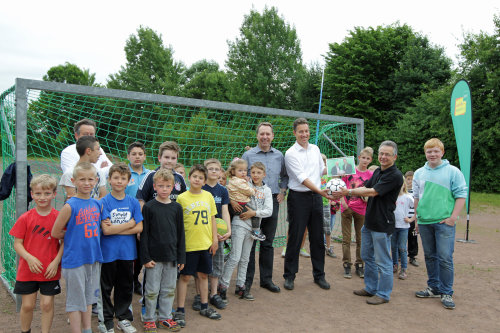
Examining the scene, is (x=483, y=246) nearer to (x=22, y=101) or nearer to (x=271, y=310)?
(x=271, y=310)

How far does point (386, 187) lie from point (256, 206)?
1.41 metres

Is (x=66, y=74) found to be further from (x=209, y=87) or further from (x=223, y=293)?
(x=223, y=293)

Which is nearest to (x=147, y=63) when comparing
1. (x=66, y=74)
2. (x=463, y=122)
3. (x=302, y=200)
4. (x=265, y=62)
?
(x=265, y=62)

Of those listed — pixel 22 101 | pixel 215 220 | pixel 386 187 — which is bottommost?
pixel 215 220

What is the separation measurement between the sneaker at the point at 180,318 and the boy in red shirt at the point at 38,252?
104cm

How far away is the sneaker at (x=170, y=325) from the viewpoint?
320cm

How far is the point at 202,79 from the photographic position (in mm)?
31219

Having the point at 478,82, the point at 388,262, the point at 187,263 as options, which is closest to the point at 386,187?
the point at 388,262

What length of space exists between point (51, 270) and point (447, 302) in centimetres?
387

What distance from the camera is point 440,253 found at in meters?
4.00

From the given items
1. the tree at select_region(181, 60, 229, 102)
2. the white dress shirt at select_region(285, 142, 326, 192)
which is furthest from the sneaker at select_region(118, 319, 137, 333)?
the tree at select_region(181, 60, 229, 102)

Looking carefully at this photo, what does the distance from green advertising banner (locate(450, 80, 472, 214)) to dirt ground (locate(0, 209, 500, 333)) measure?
7.86 feet

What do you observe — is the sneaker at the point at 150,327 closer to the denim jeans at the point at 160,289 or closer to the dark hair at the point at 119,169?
the denim jeans at the point at 160,289

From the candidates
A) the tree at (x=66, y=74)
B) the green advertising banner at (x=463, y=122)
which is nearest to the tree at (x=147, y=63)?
the tree at (x=66, y=74)
